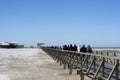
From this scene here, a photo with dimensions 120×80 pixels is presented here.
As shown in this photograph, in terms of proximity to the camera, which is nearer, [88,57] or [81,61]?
[88,57]

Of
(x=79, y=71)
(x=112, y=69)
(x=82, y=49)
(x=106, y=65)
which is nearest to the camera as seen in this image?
(x=112, y=69)

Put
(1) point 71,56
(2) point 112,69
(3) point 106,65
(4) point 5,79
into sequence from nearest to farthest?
(2) point 112,69
(3) point 106,65
(4) point 5,79
(1) point 71,56

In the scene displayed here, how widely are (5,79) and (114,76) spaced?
9.09m

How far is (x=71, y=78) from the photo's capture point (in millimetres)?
19734

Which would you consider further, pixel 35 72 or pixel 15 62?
pixel 15 62

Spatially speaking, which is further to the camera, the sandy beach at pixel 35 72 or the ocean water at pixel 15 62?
the ocean water at pixel 15 62

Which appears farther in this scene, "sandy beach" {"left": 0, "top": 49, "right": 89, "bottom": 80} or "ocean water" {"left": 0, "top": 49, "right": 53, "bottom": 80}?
"ocean water" {"left": 0, "top": 49, "right": 53, "bottom": 80}

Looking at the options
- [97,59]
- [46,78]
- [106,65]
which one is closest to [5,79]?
[46,78]

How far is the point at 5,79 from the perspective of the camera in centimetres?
1909

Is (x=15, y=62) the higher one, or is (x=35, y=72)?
(x=15, y=62)

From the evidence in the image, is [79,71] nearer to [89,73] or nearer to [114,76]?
[89,73]

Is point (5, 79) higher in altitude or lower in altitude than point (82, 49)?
lower

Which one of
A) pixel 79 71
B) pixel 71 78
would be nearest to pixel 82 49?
pixel 71 78

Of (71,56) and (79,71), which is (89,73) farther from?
(71,56)
